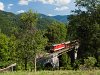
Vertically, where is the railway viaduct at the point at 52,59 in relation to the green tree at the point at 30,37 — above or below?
below

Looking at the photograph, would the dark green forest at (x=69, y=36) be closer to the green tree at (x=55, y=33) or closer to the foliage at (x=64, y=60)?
the foliage at (x=64, y=60)

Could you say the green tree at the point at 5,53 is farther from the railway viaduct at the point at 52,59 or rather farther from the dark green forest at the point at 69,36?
the dark green forest at the point at 69,36

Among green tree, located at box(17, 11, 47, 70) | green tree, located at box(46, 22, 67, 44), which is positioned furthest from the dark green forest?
green tree, located at box(46, 22, 67, 44)

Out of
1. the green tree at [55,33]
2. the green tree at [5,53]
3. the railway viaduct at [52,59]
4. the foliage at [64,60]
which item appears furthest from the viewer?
the green tree at [55,33]

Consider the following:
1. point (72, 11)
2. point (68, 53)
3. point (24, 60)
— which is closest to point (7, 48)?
point (68, 53)

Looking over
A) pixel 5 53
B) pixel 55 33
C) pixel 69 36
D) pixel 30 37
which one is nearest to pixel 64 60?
pixel 69 36

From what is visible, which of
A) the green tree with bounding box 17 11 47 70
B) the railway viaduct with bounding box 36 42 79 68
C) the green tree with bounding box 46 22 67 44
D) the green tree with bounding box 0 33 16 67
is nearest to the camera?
the green tree with bounding box 17 11 47 70

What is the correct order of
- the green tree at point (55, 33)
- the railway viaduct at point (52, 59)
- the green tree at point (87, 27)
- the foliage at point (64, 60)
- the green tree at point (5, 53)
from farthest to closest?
1. the green tree at point (55, 33)
2. the green tree at point (5, 53)
3. the railway viaduct at point (52, 59)
4. the foliage at point (64, 60)
5. the green tree at point (87, 27)

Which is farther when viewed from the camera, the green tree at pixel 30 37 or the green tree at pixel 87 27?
→ the green tree at pixel 87 27

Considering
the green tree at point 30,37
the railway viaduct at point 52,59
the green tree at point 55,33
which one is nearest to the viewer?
the green tree at point 30,37

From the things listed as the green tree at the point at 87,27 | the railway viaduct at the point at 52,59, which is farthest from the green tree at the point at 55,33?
the green tree at the point at 87,27

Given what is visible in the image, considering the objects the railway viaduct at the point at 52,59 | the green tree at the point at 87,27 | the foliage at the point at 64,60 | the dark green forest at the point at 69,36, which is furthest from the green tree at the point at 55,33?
the green tree at the point at 87,27

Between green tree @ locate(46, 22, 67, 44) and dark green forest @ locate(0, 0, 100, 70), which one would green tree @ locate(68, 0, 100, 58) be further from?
green tree @ locate(46, 22, 67, 44)

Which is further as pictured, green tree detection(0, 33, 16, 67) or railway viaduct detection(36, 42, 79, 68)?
green tree detection(0, 33, 16, 67)
